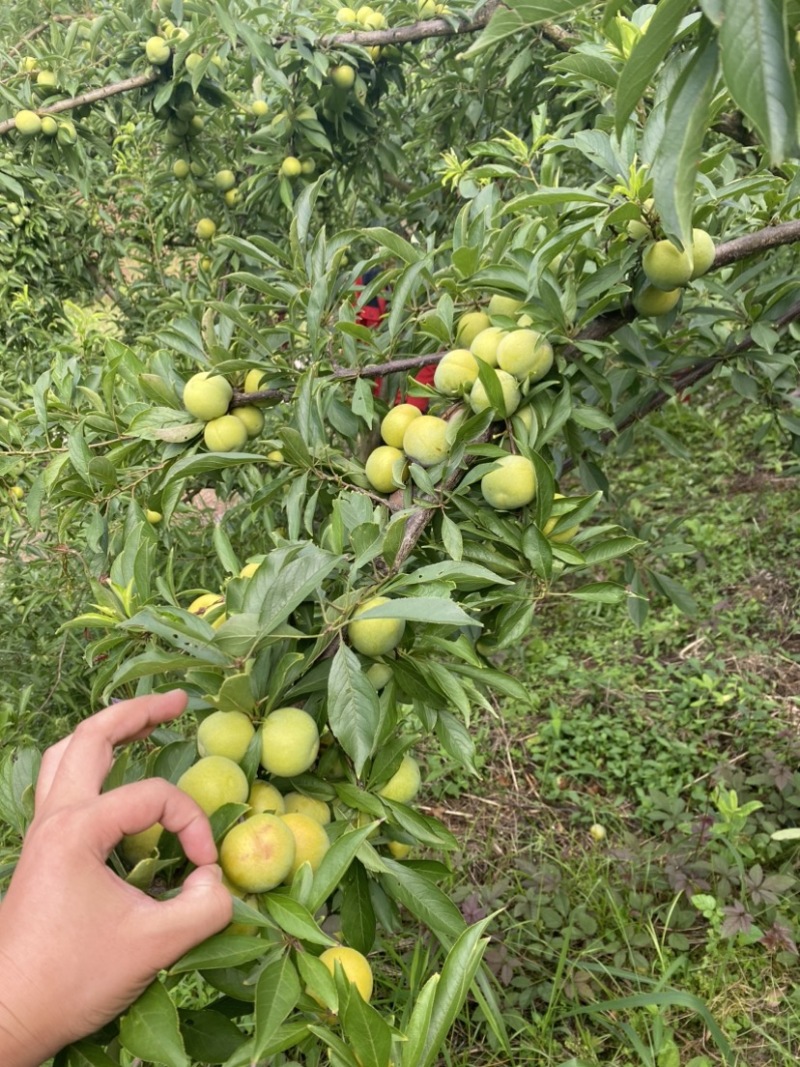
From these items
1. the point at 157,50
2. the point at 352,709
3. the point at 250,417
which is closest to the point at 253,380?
the point at 250,417

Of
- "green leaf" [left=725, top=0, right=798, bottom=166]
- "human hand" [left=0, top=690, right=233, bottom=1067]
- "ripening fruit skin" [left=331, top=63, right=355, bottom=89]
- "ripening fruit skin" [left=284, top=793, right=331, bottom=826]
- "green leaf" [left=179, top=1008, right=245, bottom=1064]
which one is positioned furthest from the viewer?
"ripening fruit skin" [left=331, top=63, right=355, bottom=89]

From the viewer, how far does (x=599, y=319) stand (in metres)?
1.04

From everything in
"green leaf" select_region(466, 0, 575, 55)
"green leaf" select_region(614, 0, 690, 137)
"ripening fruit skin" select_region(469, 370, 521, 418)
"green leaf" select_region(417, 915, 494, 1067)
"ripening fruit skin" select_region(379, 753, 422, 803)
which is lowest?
"ripening fruit skin" select_region(379, 753, 422, 803)

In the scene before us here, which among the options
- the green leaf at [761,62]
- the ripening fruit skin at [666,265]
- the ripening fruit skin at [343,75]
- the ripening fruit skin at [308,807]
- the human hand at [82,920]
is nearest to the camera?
the green leaf at [761,62]

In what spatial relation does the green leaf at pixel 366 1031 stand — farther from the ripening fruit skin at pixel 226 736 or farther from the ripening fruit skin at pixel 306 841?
the ripening fruit skin at pixel 226 736

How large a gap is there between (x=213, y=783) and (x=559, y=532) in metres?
0.54

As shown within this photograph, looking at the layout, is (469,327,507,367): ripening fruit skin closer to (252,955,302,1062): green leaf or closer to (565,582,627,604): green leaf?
(565,582,627,604): green leaf

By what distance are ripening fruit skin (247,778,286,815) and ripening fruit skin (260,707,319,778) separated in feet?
0.07

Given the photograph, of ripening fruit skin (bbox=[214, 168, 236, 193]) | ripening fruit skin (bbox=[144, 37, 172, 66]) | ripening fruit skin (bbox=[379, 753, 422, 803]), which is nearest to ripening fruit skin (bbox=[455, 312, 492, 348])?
ripening fruit skin (bbox=[379, 753, 422, 803])

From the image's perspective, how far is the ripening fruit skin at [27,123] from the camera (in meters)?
1.88

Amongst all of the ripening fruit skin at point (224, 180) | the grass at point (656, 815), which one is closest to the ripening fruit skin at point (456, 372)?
the grass at point (656, 815)

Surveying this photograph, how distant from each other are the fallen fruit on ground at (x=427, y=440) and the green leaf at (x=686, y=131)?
20.4 inches

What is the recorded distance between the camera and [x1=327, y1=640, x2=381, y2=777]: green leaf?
0.70 meters

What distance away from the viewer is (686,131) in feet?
1.41
